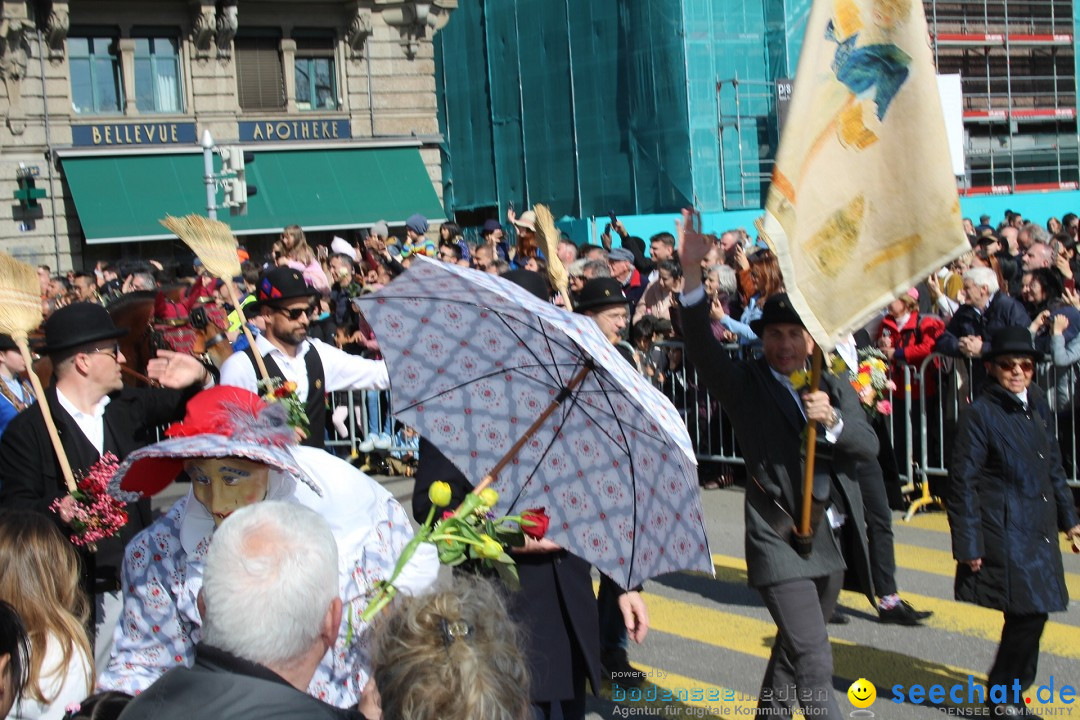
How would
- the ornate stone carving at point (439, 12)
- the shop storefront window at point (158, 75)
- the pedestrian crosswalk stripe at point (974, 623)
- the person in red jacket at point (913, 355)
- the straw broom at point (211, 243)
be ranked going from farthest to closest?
the ornate stone carving at point (439, 12) < the shop storefront window at point (158, 75) < the person in red jacket at point (913, 355) < the straw broom at point (211, 243) < the pedestrian crosswalk stripe at point (974, 623)

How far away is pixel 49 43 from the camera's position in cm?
2744

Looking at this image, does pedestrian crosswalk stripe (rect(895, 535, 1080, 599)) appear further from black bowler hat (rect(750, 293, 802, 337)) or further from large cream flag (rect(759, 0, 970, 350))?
large cream flag (rect(759, 0, 970, 350))

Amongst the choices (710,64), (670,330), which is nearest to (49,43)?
(710,64)

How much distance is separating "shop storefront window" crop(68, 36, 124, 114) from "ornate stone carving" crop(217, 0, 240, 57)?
2.17 metres

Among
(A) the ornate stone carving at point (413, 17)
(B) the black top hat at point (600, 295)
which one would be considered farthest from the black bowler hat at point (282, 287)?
(A) the ornate stone carving at point (413, 17)

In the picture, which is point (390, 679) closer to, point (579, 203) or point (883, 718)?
point (883, 718)

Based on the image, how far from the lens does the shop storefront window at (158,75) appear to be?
28.7 meters

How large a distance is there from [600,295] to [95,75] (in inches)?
993

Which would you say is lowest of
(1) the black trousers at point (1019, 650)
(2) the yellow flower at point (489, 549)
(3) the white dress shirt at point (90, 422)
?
(1) the black trousers at point (1019, 650)

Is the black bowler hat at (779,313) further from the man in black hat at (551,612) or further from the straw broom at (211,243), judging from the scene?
the straw broom at (211,243)

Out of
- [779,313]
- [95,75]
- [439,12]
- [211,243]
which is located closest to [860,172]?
[779,313]

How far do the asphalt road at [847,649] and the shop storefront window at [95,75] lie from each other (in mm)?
23162

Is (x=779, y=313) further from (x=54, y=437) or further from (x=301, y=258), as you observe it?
(x=301, y=258)

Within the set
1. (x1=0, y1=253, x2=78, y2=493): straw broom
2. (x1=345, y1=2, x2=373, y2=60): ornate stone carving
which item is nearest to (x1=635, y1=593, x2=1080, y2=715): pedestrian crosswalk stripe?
(x1=0, y1=253, x2=78, y2=493): straw broom
